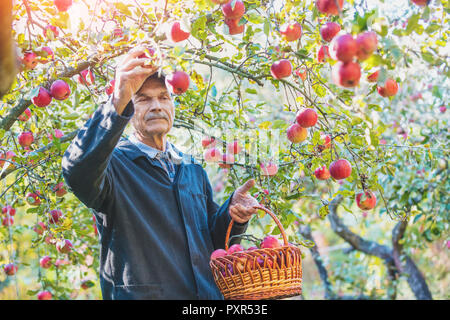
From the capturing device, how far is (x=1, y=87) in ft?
3.97

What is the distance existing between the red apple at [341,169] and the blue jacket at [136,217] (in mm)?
512

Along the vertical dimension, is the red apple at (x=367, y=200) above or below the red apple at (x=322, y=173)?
below

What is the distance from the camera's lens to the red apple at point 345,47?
1375 millimetres

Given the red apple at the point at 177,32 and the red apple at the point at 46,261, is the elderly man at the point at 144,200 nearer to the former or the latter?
the red apple at the point at 177,32

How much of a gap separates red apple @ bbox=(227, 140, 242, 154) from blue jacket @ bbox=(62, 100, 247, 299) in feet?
2.54

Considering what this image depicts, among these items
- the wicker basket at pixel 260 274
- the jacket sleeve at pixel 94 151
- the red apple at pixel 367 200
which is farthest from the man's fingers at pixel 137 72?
the red apple at pixel 367 200

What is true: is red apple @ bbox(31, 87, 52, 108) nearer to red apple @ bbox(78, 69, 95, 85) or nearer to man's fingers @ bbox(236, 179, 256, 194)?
red apple @ bbox(78, 69, 95, 85)

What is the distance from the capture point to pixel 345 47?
1377 millimetres

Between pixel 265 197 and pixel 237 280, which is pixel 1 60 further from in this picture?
pixel 265 197

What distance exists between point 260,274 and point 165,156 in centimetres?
85

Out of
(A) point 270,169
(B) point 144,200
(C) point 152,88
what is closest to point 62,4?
(C) point 152,88

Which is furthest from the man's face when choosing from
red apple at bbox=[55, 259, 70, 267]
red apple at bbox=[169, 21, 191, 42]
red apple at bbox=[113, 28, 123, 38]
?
red apple at bbox=[55, 259, 70, 267]

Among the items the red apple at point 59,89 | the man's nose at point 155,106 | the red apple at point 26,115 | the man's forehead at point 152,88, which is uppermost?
the red apple at point 26,115

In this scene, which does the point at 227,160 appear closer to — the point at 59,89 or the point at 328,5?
the point at 59,89
